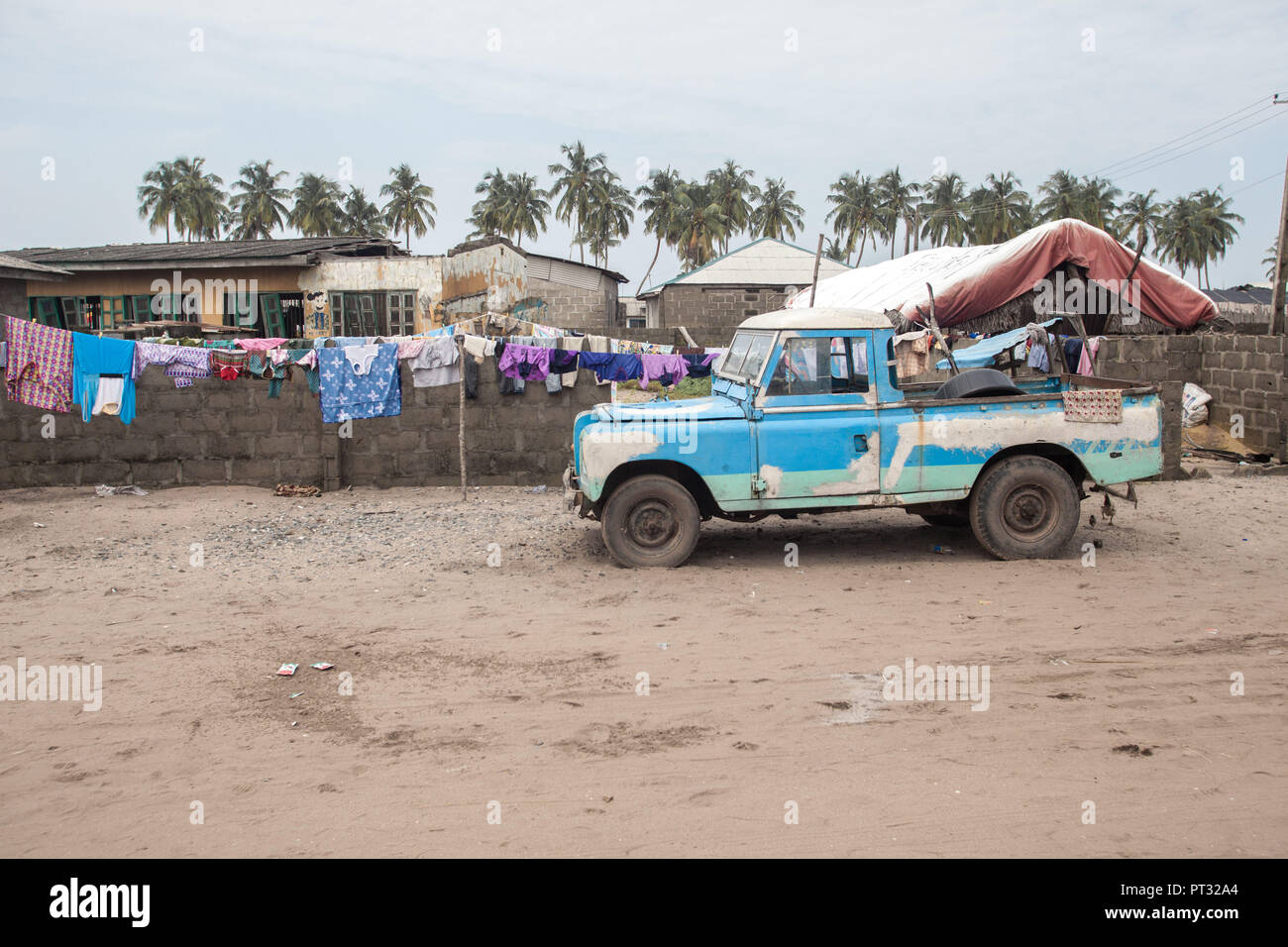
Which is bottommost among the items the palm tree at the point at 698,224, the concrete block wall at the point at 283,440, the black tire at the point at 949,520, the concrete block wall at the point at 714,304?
the black tire at the point at 949,520

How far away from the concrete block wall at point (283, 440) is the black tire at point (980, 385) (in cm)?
507

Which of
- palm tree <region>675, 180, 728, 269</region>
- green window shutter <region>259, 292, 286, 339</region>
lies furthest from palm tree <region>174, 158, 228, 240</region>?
green window shutter <region>259, 292, 286, 339</region>

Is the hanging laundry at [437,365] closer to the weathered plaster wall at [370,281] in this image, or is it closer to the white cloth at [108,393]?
the white cloth at [108,393]

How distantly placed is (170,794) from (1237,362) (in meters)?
14.3

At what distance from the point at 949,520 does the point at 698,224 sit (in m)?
52.2

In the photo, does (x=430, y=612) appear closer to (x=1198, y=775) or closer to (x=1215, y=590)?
(x=1198, y=775)

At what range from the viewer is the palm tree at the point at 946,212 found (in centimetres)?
6009

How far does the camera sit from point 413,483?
1248 centimetres

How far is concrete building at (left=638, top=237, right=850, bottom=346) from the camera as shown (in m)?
35.9

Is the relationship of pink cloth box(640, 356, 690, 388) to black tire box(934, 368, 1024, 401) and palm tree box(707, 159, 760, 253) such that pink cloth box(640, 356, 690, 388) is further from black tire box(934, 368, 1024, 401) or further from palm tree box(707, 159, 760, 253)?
palm tree box(707, 159, 760, 253)

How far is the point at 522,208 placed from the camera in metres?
63.5

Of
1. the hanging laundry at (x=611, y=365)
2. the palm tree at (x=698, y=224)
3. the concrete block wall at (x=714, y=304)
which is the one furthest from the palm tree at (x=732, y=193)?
the hanging laundry at (x=611, y=365)

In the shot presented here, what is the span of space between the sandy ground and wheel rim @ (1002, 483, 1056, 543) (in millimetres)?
304
